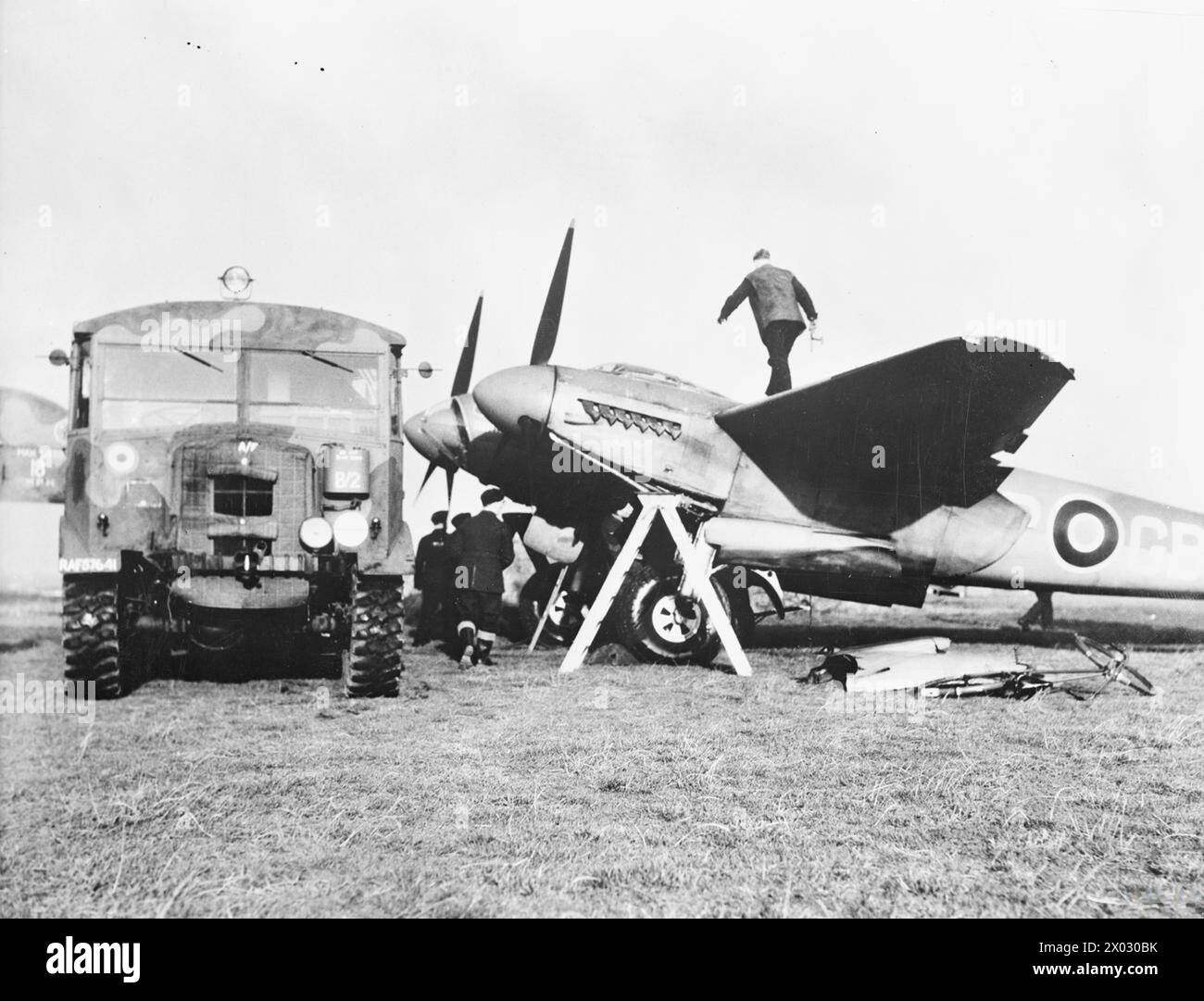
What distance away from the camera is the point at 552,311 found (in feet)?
32.5

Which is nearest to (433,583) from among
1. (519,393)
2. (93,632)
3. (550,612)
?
(550,612)

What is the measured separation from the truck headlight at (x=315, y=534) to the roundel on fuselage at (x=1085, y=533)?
7.65m

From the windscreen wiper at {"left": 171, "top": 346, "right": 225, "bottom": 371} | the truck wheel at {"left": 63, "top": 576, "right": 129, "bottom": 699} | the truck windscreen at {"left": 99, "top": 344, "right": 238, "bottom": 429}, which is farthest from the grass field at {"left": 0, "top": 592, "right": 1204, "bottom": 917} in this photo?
the windscreen wiper at {"left": 171, "top": 346, "right": 225, "bottom": 371}

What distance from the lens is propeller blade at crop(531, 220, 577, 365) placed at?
9805 millimetres

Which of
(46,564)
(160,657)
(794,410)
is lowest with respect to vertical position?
(160,657)

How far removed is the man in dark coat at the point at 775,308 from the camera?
968cm

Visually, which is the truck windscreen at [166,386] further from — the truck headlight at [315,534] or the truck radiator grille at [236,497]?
the truck headlight at [315,534]

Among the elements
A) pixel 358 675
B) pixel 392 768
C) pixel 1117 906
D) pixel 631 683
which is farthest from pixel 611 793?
pixel 631 683

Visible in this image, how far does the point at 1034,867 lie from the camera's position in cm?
339

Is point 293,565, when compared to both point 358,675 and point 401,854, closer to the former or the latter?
point 358,675

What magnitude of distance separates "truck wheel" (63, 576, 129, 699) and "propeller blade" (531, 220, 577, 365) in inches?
181
